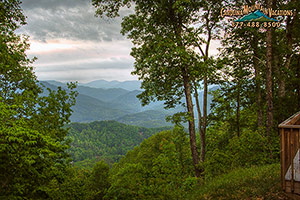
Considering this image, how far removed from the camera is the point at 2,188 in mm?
5941

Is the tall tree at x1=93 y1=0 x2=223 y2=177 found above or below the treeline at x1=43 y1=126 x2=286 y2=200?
above

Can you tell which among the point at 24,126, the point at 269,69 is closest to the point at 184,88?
the point at 269,69

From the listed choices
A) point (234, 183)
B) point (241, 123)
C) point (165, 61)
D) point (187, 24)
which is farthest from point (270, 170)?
point (241, 123)

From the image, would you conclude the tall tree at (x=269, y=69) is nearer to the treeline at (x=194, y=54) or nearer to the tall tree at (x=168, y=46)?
the treeline at (x=194, y=54)

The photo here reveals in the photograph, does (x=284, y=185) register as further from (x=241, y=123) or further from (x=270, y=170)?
(x=241, y=123)

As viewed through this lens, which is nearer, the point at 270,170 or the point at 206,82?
the point at 270,170

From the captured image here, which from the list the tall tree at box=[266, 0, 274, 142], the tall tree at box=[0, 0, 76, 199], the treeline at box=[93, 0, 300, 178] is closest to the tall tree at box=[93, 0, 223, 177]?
the treeline at box=[93, 0, 300, 178]

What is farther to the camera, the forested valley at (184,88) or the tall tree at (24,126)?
the forested valley at (184,88)

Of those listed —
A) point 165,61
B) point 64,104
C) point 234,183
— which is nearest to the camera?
point 234,183

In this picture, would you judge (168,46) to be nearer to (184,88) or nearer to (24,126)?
(184,88)

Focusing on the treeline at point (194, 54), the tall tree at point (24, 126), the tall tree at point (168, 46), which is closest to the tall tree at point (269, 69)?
the treeline at point (194, 54)

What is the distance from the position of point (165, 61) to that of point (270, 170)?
256 inches

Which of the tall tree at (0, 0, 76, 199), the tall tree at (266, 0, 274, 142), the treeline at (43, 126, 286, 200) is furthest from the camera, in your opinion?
the tall tree at (266, 0, 274, 142)

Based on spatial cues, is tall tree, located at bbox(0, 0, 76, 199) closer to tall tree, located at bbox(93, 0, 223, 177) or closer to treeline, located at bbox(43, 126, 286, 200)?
treeline, located at bbox(43, 126, 286, 200)
